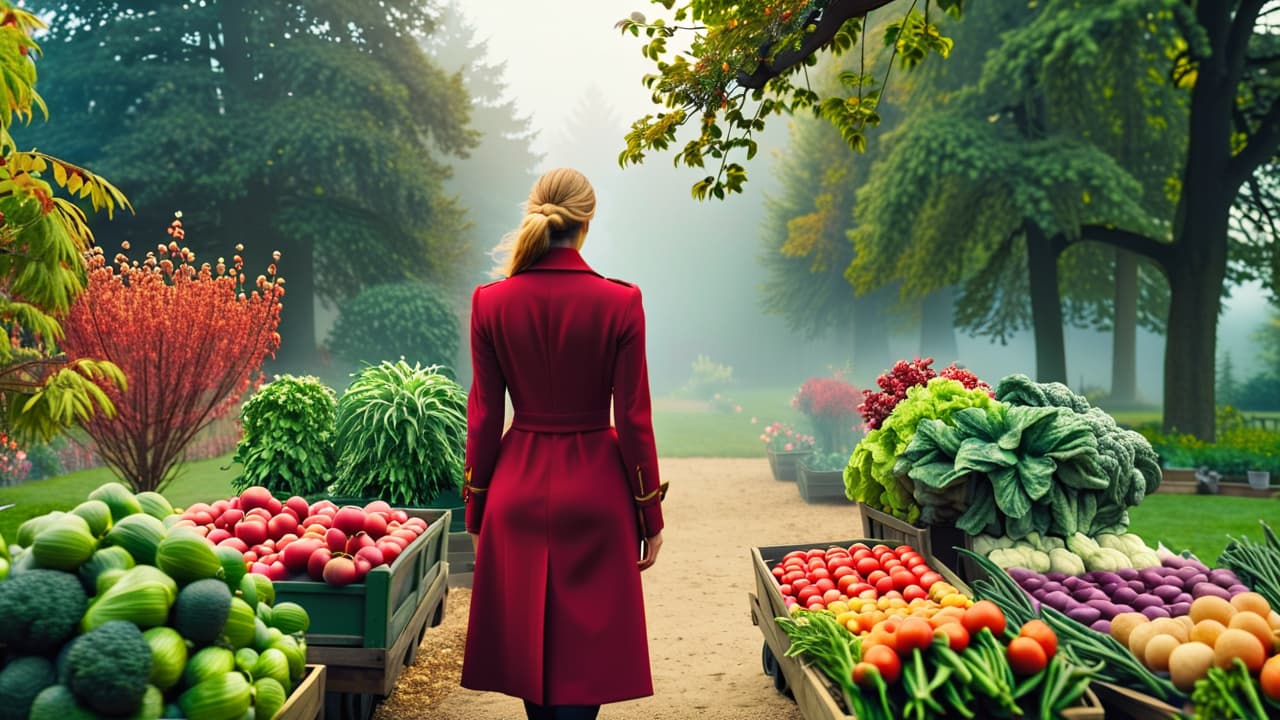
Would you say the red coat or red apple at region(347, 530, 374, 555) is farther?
red apple at region(347, 530, 374, 555)

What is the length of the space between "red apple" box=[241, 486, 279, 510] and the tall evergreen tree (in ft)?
57.6

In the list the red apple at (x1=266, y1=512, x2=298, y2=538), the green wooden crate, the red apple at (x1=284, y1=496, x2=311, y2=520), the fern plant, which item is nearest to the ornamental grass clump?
the fern plant

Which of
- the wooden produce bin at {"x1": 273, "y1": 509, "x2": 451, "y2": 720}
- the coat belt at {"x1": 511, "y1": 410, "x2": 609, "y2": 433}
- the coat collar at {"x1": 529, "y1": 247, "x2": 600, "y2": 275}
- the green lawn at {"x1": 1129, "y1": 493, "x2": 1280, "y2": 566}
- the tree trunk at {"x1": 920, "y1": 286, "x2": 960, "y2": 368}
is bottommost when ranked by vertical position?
the green lawn at {"x1": 1129, "y1": 493, "x2": 1280, "y2": 566}

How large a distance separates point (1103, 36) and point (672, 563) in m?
11.3

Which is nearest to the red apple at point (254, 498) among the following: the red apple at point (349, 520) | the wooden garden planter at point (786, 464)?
the red apple at point (349, 520)

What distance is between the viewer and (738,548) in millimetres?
8805

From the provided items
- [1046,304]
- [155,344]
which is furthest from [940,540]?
[1046,304]

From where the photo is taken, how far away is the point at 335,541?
3857mm

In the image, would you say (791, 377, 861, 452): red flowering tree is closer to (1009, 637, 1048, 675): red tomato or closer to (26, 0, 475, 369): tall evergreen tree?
(1009, 637, 1048, 675): red tomato

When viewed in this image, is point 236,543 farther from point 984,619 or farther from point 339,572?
point 984,619

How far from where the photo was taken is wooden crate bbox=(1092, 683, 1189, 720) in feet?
7.98

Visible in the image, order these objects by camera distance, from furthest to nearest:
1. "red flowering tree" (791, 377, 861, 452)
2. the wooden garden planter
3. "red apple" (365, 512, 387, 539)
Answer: "red flowering tree" (791, 377, 861, 452)
the wooden garden planter
"red apple" (365, 512, 387, 539)

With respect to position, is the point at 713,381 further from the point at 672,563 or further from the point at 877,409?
the point at 877,409

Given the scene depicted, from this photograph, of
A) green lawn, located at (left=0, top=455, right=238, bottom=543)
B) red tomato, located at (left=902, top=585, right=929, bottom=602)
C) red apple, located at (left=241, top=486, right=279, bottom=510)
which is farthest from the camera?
green lawn, located at (left=0, top=455, right=238, bottom=543)
